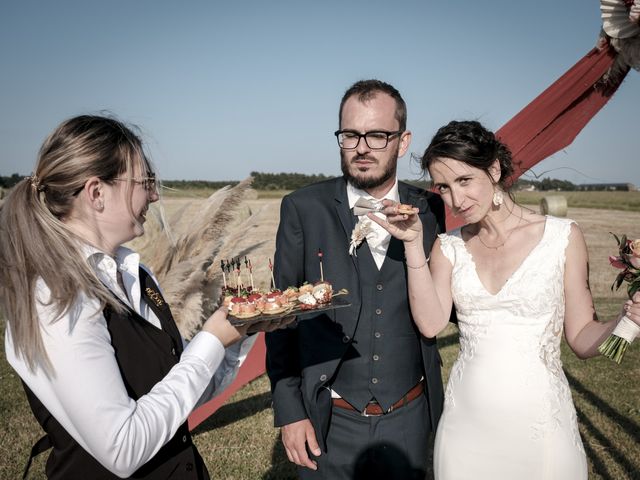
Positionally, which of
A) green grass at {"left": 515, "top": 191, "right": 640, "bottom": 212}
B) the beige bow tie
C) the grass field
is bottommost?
green grass at {"left": 515, "top": 191, "right": 640, "bottom": 212}

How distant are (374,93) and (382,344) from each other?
59.3 inches

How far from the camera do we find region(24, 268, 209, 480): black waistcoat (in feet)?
6.13

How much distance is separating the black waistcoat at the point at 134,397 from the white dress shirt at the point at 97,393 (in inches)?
5.9

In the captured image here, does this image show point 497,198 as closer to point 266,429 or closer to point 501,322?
point 501,322

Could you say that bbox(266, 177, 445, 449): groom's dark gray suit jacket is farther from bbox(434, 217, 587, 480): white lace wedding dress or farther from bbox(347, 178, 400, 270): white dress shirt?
bbox(434, 217, 587, 480): white lace wedding dress

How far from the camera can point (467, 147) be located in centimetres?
270

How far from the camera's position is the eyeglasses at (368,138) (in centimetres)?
300

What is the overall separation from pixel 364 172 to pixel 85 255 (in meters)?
1.72

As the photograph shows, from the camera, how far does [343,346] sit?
289 centimetres

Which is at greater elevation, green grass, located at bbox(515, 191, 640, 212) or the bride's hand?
the bride's hand

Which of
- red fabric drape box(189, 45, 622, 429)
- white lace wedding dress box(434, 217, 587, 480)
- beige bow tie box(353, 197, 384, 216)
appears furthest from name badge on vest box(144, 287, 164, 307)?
red fabric drape box(189, 45, 622, 429)

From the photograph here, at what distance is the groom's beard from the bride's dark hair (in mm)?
234

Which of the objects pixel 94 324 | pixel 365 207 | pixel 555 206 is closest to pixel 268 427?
pixel 365 207

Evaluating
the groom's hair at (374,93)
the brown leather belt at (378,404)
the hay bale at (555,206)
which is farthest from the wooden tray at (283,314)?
the hay bale at (555,206)
